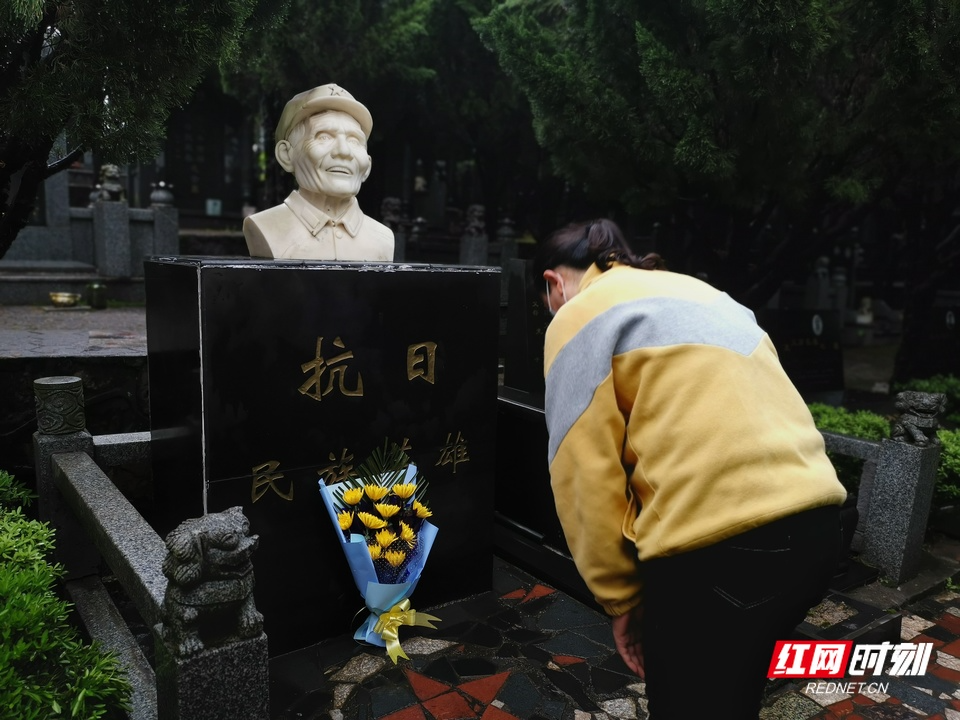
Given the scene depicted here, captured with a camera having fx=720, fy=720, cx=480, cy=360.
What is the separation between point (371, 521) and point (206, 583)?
152 centimetres

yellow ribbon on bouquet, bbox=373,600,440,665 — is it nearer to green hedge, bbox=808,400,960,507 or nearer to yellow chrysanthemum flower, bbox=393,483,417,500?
yellow chrysanthemum flower, bbox=393,483,417,500

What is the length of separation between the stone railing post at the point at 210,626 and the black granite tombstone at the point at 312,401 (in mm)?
1229

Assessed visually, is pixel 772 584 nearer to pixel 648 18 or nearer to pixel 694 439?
pixel 694 439

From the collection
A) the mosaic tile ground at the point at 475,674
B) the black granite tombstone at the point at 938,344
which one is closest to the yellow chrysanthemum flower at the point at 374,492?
the mosaic tile ground at the point at 475,674

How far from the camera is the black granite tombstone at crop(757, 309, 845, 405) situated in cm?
871

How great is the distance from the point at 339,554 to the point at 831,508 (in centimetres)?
250

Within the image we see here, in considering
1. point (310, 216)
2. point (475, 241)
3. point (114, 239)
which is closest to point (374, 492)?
point (310, 216)

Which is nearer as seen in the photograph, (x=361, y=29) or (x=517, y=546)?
(x=517, y=546)

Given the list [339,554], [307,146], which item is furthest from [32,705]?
[307,146]

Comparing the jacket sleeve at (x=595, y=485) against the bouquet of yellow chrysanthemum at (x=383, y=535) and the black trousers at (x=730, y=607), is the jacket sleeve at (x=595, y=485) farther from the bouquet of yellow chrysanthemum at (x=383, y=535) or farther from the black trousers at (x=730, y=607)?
the bouquet of yellow chrysanthemum at (x=383, y=535)

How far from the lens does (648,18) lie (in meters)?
6.07

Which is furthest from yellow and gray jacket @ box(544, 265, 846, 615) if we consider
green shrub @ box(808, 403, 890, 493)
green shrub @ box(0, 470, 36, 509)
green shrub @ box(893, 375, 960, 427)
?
green shrub @ box(893, 375, 960, 427)

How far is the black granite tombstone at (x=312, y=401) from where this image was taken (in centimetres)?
323

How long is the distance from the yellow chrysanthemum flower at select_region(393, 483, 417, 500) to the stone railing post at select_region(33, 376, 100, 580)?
1.81 metres
